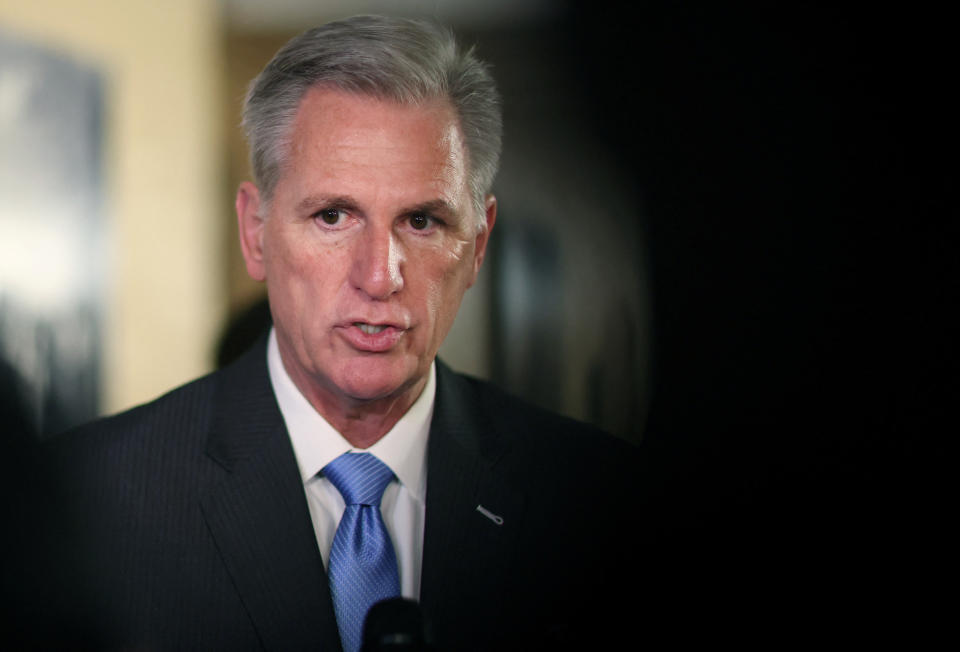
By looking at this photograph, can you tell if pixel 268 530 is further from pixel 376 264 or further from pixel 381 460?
pixel 376 264

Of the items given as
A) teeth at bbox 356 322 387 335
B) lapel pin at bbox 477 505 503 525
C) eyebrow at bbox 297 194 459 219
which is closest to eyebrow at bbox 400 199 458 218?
eyebrow at bbox 297 194 459 219

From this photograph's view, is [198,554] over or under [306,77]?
under

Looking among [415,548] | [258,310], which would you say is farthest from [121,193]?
[415,548]

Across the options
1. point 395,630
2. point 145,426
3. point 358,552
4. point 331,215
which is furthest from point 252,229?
point 395,630

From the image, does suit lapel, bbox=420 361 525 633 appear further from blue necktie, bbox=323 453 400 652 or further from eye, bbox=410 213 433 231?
eye, bbox=410 213 433 231

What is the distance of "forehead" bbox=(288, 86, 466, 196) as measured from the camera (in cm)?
85

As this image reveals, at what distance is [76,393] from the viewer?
39.4 inches

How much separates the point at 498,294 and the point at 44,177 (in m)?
0.58

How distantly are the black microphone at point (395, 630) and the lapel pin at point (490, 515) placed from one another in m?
0.34

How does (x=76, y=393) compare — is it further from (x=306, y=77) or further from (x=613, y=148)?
(x=613, y=148)

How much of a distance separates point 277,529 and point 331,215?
337mm

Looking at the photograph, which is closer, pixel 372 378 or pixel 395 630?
pixel 395 630

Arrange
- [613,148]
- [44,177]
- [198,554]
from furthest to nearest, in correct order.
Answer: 1. [613,148]
2. [44,177]
3. [198,554]

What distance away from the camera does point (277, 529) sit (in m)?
0.87
